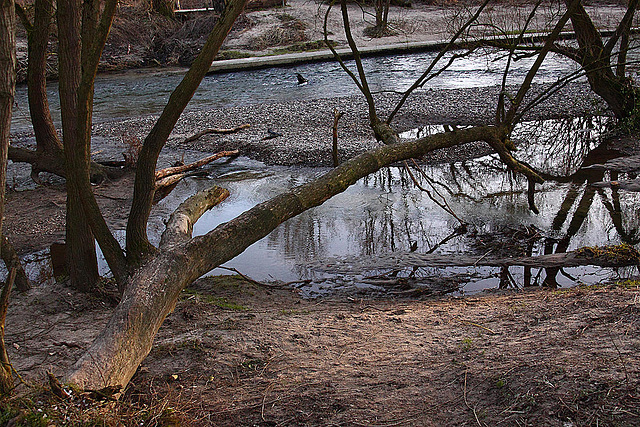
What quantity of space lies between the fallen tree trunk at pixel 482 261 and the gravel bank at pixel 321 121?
4122 mm

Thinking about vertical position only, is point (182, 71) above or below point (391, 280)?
above

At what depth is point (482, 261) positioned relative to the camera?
636cm

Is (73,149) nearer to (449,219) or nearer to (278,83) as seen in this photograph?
(449,219)

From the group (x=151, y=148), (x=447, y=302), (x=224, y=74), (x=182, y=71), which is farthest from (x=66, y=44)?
(x=182, y=71)

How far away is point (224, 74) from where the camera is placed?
22578 mm

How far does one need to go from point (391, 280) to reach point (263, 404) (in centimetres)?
324

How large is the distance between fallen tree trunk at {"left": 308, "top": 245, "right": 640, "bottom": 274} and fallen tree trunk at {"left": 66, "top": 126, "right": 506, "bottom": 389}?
53.7 inches

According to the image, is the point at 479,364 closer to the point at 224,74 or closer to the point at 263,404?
the point at 263,404

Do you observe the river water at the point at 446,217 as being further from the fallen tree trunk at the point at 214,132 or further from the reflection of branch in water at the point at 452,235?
the fallen tree trunk at the point at 214,132

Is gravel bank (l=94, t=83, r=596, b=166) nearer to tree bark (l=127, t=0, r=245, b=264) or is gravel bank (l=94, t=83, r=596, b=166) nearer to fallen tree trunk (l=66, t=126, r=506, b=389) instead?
fallen tree trunk (l=66, t=126, r=506, b=389)

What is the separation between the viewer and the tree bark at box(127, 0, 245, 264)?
3.96m

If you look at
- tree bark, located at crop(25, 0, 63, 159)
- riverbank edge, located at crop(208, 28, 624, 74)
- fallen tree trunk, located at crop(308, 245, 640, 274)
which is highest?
riverbank edge, located at crop(208, 28, 624, 74)

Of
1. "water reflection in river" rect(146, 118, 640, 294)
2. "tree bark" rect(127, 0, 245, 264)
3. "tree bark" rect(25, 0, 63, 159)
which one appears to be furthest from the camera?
"tree bark" rect(25, 0, 63, 159)

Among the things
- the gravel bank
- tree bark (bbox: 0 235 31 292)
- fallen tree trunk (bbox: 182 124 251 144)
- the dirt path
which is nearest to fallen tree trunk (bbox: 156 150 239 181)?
the gravel bank
